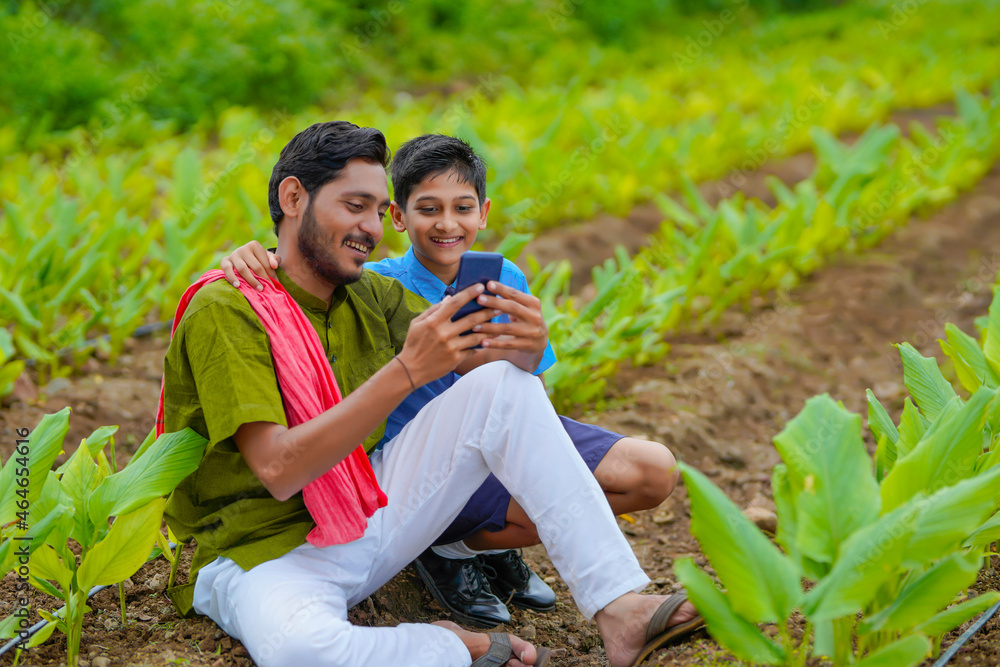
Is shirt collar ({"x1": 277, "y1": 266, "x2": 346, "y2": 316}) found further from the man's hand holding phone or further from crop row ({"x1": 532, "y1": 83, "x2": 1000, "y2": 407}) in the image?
crop row ({"x1": 532, "y1": 83, "x2": 1000, "y2": 407})

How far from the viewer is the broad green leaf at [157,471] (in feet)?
5.25

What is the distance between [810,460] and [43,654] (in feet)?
4.76

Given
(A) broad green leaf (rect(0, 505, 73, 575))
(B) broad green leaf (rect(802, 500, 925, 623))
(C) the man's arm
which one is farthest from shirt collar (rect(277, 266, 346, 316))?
(B) broad green leaf (rect(802, 500, 925, 623))

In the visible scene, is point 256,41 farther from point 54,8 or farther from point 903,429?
point 903,429

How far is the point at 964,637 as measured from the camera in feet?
5.42

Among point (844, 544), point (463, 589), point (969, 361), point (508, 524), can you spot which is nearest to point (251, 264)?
point (508, 524)

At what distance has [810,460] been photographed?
1403 mm

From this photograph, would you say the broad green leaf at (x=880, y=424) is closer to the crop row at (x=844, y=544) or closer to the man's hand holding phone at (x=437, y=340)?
the crop row at (x=844, y=544)

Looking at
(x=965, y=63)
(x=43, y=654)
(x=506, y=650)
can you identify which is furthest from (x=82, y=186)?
(x=965, y=63)

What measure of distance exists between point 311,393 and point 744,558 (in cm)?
78

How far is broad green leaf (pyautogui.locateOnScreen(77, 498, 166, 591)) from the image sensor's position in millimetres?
1656

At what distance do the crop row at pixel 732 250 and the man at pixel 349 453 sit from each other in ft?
3.42

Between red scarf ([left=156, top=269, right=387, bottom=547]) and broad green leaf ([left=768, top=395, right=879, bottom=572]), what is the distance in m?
0.76

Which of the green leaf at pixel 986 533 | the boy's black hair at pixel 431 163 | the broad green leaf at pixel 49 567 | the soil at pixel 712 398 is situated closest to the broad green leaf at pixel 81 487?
the broad green leaf at pixel 49 567
